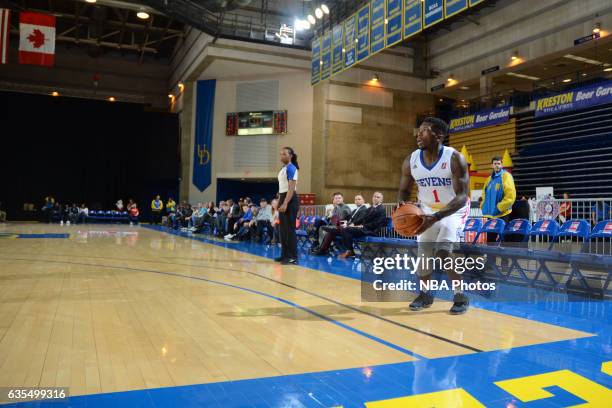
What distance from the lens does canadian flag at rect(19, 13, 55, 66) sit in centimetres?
1346

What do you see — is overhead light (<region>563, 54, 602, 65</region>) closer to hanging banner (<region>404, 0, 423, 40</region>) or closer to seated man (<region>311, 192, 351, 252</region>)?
hanging banner (<region>404, 0, 423, 40</region>)

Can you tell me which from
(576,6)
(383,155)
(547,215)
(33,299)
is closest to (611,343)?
(33,299)

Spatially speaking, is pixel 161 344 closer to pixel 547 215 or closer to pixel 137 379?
pixel 137 379

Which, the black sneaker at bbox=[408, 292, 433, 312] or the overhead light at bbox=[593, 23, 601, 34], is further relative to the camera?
the overhead light at bbox=[593, 23, 601, 34]

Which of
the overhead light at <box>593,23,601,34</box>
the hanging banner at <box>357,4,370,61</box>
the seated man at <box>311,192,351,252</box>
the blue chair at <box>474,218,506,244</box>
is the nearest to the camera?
the blue chair at <box>474,218,506,244</box>

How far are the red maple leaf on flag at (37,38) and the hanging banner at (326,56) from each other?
845 centimetres

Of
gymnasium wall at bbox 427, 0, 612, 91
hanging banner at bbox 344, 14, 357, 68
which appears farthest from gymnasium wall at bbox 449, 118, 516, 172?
hanging banner at bbox 344, 14, 357, 68

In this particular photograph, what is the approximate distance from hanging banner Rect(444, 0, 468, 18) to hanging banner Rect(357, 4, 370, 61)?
100 inches

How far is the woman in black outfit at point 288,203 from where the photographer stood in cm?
661

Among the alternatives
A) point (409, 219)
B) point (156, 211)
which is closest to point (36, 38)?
point (156, 211)

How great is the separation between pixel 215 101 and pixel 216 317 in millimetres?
19419

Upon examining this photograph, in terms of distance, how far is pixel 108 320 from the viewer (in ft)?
10.1

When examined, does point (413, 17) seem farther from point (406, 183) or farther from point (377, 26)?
point (406, 183)
